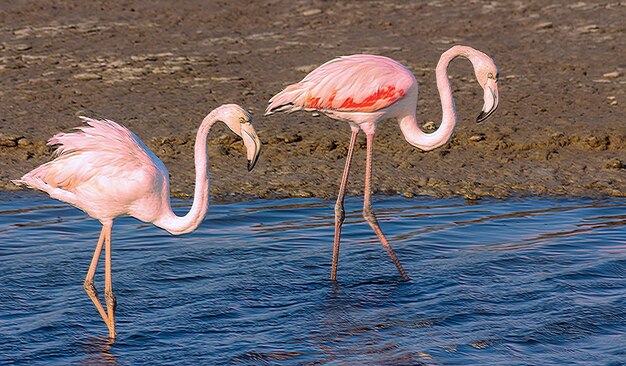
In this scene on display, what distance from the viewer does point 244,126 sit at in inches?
220

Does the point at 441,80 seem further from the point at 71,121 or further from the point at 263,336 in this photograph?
the point at 71,121

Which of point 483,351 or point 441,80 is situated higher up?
point 441,80

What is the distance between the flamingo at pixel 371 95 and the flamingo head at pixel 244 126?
1475mm

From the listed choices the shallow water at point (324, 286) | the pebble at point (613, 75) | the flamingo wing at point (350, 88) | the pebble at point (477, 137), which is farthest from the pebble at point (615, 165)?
the flamingo wing at point (350, 88)

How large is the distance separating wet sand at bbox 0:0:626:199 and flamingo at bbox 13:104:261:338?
255 centimetres

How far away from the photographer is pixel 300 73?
10.6 m

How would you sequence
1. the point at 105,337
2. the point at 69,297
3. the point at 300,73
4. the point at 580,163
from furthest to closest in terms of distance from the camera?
the point at 300,73, the point at 580,163, the point at 69,297, the point at 105,337

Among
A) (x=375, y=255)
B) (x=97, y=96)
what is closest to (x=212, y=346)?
(x=375, y=255)

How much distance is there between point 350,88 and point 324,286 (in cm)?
124

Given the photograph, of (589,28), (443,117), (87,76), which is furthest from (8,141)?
(589,28)

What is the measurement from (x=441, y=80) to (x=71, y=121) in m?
3.77

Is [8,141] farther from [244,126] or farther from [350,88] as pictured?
→ [244,126]

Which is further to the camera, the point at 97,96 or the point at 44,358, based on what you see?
the point at 97,96

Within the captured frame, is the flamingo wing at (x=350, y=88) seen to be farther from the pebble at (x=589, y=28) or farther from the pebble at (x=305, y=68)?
the pebble at (x=589, y=28)
